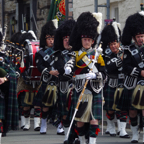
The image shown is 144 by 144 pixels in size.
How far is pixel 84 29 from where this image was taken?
7348 millimetres

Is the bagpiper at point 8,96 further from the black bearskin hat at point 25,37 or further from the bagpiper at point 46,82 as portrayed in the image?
the black bearskin hat at point 25,37

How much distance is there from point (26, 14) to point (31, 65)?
34.2ft

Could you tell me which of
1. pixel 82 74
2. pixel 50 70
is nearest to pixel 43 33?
pixel 50 70

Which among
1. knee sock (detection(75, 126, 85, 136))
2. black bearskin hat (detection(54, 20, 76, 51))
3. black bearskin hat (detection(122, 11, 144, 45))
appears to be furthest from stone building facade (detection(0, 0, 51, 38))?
knee sock (detection(75, 126, 85, 136))

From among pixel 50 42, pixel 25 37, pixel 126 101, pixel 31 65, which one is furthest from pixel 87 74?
pixel 25 37

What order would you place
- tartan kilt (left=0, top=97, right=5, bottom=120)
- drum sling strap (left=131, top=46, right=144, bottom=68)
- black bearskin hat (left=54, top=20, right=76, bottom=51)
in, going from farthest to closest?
black bearskin hat (left=54, top=20, right=76, bottom=51) → drum sling strap (left=131, top=46, right=144, bottom=68) → tartan kilt (left=0, top=97, right=5, bottom=120)

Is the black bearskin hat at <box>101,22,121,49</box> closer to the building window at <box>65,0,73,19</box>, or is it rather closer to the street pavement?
the street pavement

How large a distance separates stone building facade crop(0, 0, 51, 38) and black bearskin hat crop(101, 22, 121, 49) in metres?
7.71

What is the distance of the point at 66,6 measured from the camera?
16.2 metres

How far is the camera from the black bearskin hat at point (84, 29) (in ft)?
24.0

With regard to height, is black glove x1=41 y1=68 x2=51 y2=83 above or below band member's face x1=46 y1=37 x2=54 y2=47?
below

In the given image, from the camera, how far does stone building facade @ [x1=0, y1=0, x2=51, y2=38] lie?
731 inches

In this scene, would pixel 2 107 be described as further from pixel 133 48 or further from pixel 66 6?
pixel 66 6

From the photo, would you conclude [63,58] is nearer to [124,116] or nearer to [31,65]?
[124,116]
